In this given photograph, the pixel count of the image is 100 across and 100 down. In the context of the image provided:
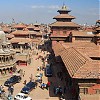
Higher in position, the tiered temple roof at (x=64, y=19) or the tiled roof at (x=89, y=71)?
the tiered temple roof at (x=64, y=19)

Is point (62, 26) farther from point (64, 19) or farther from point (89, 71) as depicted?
point (89, 71)

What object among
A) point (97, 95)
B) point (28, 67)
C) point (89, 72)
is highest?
point (89, 72)

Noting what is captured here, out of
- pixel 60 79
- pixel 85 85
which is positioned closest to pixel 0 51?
pixel 60 79

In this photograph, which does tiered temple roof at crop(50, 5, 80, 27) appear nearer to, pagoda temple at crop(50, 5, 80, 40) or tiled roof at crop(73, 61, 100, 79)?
pagoda temple at crop(50, 5, 80, 40)

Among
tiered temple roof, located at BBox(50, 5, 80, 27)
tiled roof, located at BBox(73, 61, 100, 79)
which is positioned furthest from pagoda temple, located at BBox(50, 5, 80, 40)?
tiled roof, located at BBox(73, 61, 100, 79)

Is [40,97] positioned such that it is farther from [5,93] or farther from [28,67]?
[28,67]

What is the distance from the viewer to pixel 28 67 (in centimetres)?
5019

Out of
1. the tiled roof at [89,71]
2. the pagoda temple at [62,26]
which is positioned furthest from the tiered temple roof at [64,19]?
the tiled roof at [89,71]

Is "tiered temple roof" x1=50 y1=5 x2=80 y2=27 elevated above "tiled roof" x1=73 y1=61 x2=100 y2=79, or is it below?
above

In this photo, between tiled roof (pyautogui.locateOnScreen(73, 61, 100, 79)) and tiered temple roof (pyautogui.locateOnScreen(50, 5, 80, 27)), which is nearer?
tiled roof (pyautogui.locateOnScreen(73, 61, 100, 79))

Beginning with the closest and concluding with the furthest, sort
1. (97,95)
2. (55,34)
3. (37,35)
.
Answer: (97,95), (55,34), (37,35)

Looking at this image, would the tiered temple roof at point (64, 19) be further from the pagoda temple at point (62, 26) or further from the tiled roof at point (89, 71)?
the tiled roof at point (89, 71)

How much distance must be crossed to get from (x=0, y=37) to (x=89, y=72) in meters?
24.1

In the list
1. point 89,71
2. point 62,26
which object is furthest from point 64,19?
point 89,71
